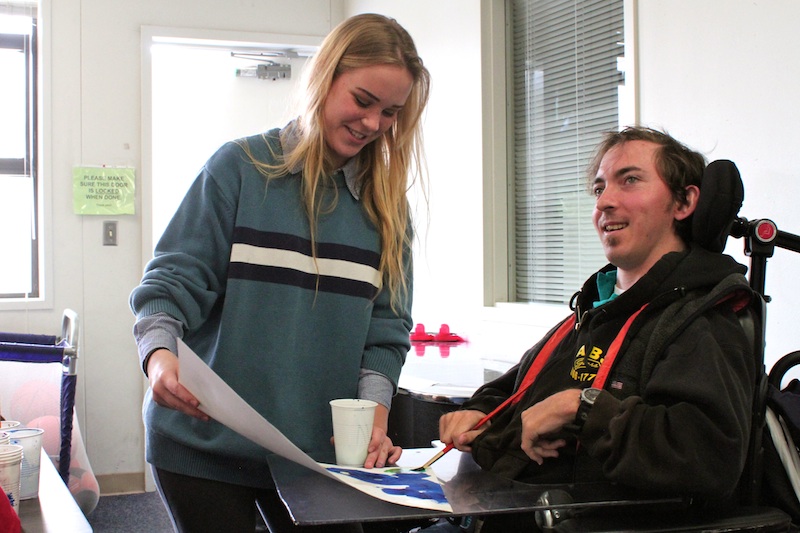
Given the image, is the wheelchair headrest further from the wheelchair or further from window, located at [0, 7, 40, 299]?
window, located at [0, 7, 40, 299]

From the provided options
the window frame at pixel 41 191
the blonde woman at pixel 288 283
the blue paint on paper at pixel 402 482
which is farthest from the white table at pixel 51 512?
the window frame at pixel 41 191

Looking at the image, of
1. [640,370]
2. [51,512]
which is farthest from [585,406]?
[51,512]

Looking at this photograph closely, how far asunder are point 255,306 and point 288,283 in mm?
66

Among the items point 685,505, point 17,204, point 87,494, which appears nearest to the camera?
point 685,505

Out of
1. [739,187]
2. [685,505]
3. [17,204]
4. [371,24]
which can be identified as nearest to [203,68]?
[17,204]

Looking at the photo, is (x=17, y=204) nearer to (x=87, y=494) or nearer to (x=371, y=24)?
(x=87, y=494)

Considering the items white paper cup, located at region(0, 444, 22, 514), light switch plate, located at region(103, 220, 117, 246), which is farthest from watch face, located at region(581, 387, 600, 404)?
light switch plate, located at region(103, 220, 117, 246)

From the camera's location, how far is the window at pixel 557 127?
2.54 metres

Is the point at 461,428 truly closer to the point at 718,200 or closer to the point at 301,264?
the point at 301,264

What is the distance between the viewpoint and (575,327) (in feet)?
5.02

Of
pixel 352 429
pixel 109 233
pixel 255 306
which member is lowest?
pixel 352 429

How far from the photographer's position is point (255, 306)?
1.26m

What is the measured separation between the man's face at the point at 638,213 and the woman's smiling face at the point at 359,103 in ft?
1.51

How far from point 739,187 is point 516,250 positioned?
1756 millimetres
